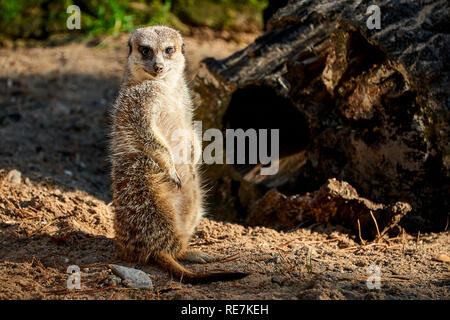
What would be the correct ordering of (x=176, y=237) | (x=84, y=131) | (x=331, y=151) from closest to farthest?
(x=176, y=237) → (x=331, y=151) → (x=84, y=131)

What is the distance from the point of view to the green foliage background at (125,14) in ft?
20.4

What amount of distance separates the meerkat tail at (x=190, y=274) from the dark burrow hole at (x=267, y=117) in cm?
148

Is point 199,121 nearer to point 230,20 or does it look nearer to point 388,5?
point 388,5

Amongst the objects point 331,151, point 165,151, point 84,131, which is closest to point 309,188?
point 331,151

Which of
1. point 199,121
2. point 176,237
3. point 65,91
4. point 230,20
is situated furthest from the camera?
point 230,20

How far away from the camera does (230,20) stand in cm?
649

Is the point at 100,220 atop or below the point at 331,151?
below

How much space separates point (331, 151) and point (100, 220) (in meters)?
1.59

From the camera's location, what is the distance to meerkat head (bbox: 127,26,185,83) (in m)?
2.93

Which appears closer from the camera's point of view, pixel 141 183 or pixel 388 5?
pixel 141 183

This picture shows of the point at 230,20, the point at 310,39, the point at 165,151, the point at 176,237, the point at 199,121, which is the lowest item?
the point at 176,237

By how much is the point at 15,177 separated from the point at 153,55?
1.36m

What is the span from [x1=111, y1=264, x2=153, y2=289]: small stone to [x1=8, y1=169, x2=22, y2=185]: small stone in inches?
55.4

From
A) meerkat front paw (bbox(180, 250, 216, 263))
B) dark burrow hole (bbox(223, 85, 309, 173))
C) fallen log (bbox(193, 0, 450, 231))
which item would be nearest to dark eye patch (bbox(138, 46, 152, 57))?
fallen log (bbox(193, 0, 450, 231))
